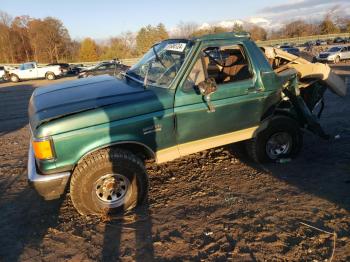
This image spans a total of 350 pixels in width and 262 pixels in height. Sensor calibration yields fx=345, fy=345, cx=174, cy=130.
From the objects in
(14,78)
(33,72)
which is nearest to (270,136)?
(33,72)

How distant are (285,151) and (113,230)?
316 centimetres

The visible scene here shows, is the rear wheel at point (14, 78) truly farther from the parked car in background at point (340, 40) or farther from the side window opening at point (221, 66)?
the parked car in background at point (340, 40)

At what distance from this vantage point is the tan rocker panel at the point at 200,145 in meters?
4.58

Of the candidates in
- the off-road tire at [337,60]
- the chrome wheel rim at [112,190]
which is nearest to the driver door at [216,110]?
the chrome wheel rim at [112,190]

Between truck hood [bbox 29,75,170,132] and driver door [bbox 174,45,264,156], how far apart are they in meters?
0.43

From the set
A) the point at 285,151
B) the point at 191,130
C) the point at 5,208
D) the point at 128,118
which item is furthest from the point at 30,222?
the point at 285,151

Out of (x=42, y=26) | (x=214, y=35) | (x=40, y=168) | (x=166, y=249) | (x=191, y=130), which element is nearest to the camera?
(x=166, y=249)

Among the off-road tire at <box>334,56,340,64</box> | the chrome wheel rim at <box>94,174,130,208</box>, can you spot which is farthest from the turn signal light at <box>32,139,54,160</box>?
the off-road tire at <box>334,56,340,64</box>

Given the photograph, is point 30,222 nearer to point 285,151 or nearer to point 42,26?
point 285,151

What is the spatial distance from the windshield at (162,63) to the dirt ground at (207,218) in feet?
5.23

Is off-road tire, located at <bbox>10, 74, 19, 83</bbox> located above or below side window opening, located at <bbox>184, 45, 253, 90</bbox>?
below

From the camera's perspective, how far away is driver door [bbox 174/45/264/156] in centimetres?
454

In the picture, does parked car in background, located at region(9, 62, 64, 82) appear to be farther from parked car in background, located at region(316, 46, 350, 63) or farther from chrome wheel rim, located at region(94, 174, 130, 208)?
chrome wheel rim, located at region(94, 174, 130, 208)

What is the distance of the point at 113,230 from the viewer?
4078 mm
